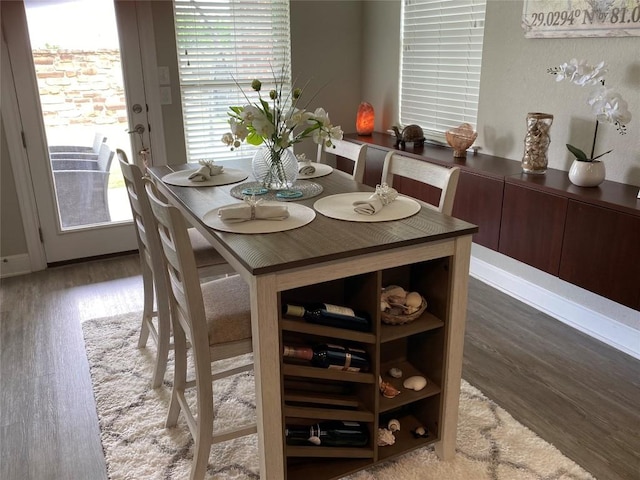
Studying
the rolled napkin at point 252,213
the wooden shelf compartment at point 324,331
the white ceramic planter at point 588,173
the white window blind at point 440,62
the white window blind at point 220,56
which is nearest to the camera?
the wooden shelf compartment at point 324,331

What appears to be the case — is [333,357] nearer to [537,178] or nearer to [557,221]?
[557,221]

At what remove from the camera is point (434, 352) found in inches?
72.7

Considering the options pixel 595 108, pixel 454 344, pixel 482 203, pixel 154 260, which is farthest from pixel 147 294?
pixel 595 108

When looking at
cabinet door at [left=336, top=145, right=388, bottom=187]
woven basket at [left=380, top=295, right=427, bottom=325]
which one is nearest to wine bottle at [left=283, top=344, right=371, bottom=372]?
woven basket at [left=380, top=295, right=427, bottom=325]

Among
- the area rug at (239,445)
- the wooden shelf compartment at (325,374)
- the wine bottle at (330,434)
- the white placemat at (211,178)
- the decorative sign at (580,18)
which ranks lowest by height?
the area rug at (239,445)

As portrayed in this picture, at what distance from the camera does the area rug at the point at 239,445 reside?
188 centimetres

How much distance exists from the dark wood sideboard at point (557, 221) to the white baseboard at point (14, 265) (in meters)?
2.77

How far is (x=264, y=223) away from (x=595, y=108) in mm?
1705

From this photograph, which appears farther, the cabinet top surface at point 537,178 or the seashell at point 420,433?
the cabinet top surface at point 537,178

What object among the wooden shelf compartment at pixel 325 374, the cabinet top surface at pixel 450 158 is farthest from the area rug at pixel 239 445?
the cabinet top surface at pixel 450 158

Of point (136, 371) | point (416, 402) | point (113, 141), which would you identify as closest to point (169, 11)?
point (113, 141)

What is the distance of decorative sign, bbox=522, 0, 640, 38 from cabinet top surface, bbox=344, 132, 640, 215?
0.70 metres

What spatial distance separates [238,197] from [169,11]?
2214 millimetres

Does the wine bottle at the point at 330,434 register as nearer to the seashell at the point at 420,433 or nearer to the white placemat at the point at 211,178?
the seashell at the point at 420,433
